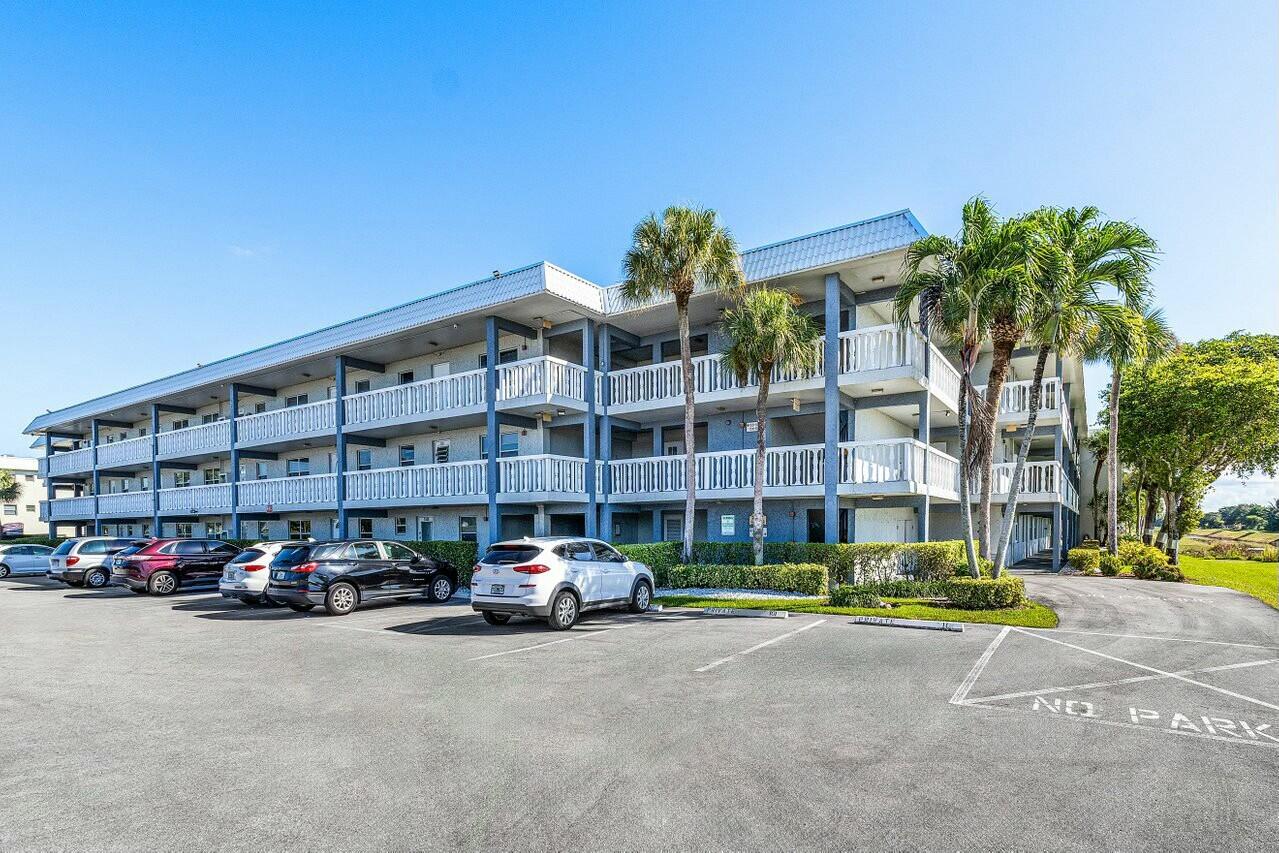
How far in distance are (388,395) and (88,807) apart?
20.0 meters

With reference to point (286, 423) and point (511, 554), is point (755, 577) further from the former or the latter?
point (286, 423)

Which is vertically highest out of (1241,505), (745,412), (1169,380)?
(1169,380)

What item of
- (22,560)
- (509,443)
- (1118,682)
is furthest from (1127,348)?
(22,560)

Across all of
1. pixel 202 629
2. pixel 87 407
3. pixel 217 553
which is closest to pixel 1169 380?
pixel 202 629

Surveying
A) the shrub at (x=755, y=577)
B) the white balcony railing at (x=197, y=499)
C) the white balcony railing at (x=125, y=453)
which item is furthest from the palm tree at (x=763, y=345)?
the white balcony railing at (x=125, y=453)

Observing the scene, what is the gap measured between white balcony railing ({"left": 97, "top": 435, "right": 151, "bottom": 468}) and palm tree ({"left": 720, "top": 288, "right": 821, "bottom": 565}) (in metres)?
31.8

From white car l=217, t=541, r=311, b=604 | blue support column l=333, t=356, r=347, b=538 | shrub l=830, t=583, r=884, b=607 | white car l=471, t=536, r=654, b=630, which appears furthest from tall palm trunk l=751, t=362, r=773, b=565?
blue support column l=333, t=356, r=347, b=538

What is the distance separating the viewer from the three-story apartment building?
60.5 ft

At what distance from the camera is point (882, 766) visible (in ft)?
19.5

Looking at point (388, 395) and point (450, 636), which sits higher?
point (388, 395)

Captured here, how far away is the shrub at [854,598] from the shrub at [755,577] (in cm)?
123

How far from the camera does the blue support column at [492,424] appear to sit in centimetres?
2086

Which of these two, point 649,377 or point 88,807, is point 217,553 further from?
point 88,807

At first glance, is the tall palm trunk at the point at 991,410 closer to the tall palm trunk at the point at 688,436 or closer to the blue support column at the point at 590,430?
the tall palm trunk at the point at 688,436
